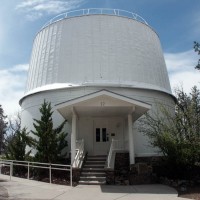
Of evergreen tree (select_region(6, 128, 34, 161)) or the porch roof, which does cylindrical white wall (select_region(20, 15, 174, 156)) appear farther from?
the porch roof

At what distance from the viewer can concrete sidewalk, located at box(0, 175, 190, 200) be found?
994cm

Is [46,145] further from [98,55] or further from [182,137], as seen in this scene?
[98,55]

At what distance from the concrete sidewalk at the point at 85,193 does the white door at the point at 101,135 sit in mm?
6416

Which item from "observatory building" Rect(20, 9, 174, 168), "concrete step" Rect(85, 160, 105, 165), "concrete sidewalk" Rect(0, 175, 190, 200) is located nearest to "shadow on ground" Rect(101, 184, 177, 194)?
"concrete sidewalk" Rect(0, 175, 190, 200)

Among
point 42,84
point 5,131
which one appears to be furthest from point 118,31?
point 5,131

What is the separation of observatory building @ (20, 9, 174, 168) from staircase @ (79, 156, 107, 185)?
239cm

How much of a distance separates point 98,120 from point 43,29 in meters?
9.51

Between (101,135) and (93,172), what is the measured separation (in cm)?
496

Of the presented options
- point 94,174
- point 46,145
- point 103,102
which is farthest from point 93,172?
point 103,102

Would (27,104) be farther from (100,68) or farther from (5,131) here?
(5,131)

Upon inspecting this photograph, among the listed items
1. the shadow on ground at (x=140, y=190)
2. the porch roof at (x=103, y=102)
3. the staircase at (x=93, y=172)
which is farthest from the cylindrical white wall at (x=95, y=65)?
the shadow on ground at (x=140, y=190)

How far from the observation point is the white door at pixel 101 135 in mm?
19094

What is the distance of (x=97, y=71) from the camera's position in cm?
2062

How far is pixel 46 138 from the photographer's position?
16078 mm
